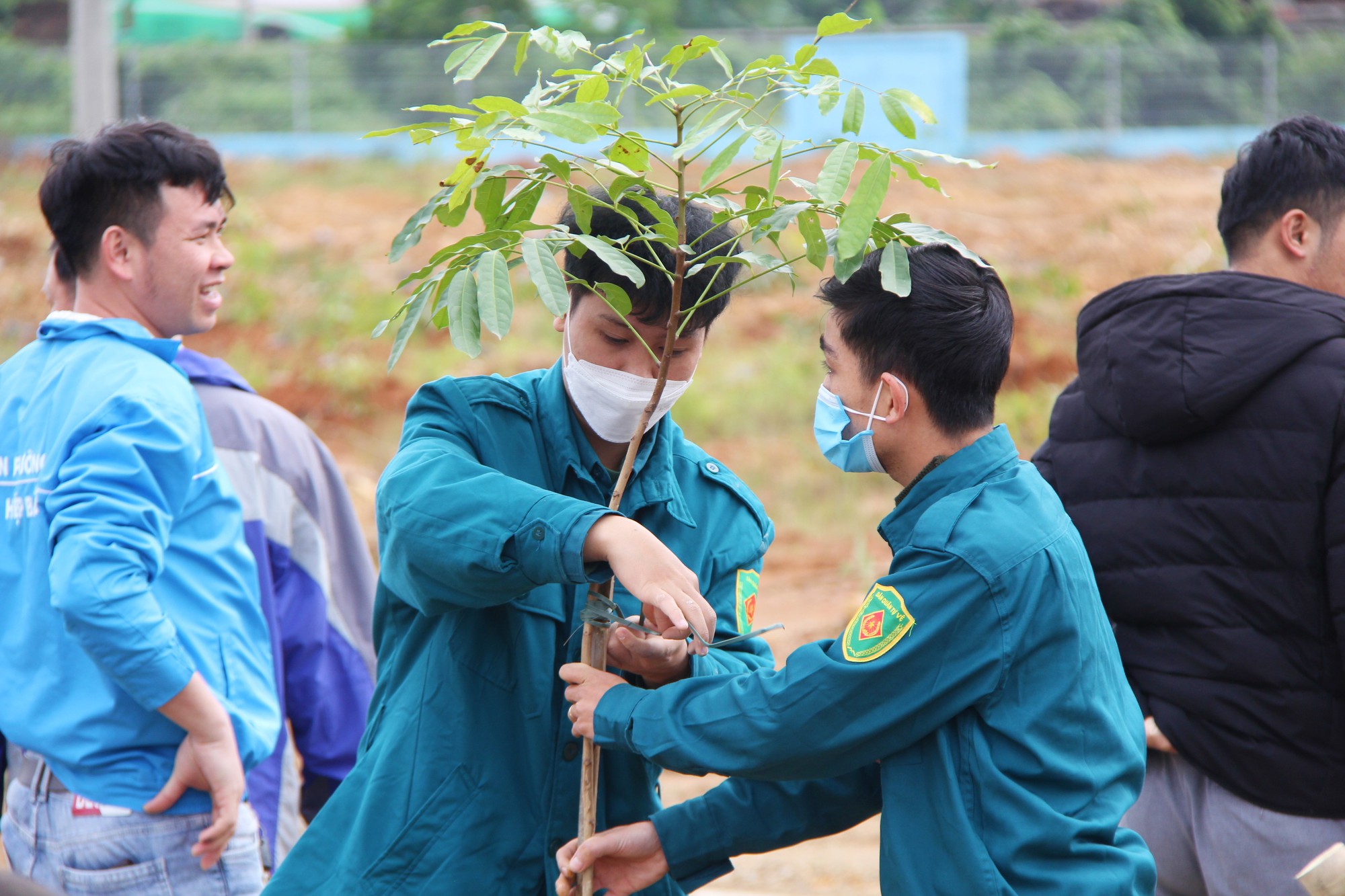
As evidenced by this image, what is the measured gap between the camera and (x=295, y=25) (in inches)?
980

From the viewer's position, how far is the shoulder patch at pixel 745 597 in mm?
2234

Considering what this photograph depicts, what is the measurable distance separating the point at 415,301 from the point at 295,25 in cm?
2529

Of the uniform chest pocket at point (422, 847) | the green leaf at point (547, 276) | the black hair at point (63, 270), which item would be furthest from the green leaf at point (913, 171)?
the black hair at point (63, 270)

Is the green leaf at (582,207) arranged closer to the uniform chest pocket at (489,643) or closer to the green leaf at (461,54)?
the green leaf at (461,54)

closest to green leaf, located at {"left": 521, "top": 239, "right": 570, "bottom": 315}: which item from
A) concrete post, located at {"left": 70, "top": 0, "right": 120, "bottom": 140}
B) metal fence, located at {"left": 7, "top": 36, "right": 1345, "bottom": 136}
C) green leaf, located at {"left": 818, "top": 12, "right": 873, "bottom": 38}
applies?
green leaf, located at {"left": 818, "top": 12, "right": 873, "bottom": 38}

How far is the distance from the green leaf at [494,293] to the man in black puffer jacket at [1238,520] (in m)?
1.41

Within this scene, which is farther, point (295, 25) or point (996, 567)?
point (295, 25)

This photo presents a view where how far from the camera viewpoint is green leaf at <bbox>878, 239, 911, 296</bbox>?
186 cm

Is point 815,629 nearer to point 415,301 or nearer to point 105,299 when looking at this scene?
point 105,299

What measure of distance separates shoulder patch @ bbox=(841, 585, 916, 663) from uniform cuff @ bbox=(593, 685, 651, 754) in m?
0.33

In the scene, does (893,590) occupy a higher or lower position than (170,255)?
lower

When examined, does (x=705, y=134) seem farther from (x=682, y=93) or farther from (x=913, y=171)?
(x=913, y=171)

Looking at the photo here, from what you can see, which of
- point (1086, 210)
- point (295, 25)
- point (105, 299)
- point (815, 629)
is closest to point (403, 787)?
point (105, 299)

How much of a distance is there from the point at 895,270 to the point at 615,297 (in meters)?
0.42
